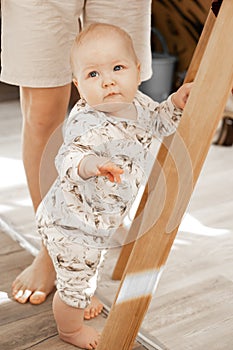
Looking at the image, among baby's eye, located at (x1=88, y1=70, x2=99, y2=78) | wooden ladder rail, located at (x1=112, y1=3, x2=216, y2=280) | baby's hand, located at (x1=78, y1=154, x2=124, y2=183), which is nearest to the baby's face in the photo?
baby's eye, located at (x1=88, y1=70, x2=99, y2=78)

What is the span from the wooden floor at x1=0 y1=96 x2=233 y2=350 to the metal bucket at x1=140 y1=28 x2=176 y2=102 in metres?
0.78

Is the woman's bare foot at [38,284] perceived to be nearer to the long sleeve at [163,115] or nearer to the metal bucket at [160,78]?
the long sleeve at [163,115]

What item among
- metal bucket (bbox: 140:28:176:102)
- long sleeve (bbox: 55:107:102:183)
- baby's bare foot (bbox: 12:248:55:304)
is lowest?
metal bucket (bbox: 140:28:176:102)

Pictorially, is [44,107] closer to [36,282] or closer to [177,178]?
[36,282]

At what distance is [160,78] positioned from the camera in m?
3.05

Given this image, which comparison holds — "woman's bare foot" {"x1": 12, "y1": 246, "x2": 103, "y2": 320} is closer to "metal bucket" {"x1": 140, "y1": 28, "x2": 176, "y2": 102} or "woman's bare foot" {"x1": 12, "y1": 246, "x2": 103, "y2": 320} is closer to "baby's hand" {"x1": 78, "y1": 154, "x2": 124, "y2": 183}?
"baby's hand" {"x1": 78, "y1": 154, "x2": 124, "y2": 183}

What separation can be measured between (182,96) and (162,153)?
272mm

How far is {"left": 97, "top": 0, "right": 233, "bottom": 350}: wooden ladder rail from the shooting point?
102 cm

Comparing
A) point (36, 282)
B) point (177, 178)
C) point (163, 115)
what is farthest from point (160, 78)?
point (177, 178)

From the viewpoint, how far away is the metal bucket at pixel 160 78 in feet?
9.93

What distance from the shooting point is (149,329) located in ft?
4.99

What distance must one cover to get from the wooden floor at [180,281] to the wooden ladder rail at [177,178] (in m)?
0.32

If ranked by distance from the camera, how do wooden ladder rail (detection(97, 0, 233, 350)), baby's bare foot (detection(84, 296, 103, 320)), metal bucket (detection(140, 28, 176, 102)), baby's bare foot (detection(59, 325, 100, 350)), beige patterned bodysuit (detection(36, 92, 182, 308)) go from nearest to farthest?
wooden ladder rail (detection(97, 0, 233, 350))
beige patterned bodysuit (detection(36, 92, 182, 308))
baby's bare foot (detection(59, 325, 100, 350))
baby's bare foot (detection(84, 296, 103, 320))
metal bucket (detection(140, 28, 176, 102))

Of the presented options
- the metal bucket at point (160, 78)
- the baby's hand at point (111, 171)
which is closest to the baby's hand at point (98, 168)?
the baby's hand at point (111, 171)
